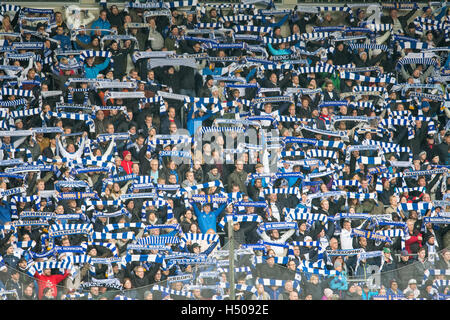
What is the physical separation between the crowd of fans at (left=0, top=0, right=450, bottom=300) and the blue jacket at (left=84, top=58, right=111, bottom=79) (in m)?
Answer: 0.05

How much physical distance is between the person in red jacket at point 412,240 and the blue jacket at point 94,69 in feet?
22.7

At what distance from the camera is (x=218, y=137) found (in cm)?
1686

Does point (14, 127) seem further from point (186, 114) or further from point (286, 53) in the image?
point (286, 53)

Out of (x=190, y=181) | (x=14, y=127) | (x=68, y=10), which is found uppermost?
(x=68, y=10)

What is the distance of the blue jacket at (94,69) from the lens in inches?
709

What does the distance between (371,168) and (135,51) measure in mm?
5432

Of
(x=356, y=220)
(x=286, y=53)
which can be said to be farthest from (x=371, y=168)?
(x=286, y=53)

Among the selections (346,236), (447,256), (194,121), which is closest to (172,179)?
(194,121)

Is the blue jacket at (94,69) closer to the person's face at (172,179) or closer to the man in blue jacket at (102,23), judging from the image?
the man in blue jacket at (102,23)

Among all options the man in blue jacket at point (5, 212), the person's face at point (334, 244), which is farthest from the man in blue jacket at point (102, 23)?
the person's face at point (334, 244)

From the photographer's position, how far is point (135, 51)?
18188 millimetres

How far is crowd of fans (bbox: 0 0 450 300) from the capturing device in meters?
15.2
